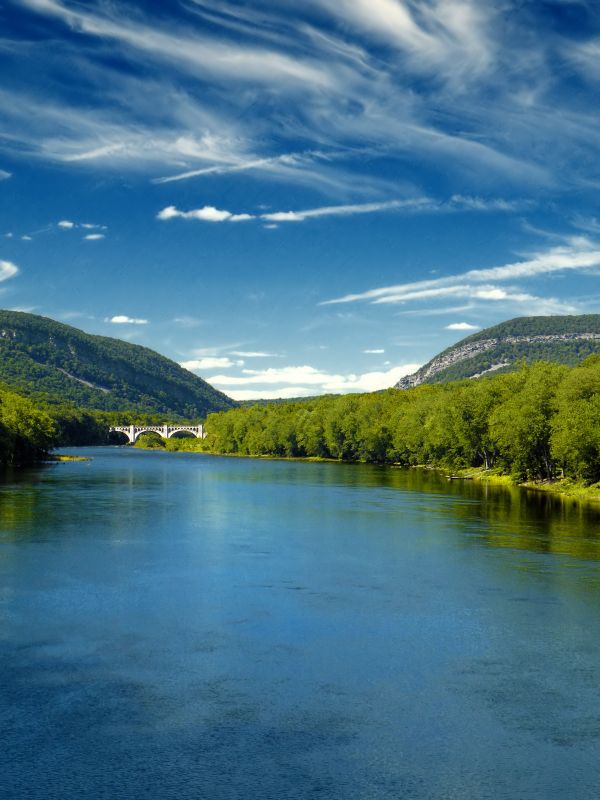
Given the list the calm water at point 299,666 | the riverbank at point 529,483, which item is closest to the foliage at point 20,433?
the riverbank at point 529,483

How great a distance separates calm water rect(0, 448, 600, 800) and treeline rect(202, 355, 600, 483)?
29.5 metres

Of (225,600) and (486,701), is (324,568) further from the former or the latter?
(486,701)

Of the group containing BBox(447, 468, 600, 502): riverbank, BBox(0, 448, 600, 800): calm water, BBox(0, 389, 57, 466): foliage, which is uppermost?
BBox(0, 389, 57, 466): foliage

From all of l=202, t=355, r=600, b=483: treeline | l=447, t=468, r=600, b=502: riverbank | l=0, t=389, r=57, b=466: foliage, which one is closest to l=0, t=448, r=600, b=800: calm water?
l=447, t=468, r=600, b=502: riverbank

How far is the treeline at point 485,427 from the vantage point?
75.7m

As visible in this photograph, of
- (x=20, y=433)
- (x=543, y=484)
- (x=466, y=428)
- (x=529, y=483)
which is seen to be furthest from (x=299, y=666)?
(x=20, y=433)

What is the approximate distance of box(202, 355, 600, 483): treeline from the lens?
2980 inches

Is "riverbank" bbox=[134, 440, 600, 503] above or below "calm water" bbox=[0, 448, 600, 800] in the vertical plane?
above

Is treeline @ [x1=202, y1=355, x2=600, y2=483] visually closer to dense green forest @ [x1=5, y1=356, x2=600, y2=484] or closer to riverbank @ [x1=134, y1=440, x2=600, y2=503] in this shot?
dense green forest @ [x1=5, y1=356, x2=600, y2=484]

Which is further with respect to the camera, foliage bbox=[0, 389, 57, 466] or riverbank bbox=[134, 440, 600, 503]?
foliage bbox=[0, 389, 57, 466]

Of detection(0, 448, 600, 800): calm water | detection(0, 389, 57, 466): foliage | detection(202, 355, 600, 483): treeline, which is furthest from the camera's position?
detection(0, 389, 57, 466): foliage

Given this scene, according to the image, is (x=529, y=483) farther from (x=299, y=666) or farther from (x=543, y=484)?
(x=299, y=666)

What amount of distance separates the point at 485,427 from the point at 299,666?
86725 mm

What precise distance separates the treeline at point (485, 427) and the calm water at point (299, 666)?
2947cm
